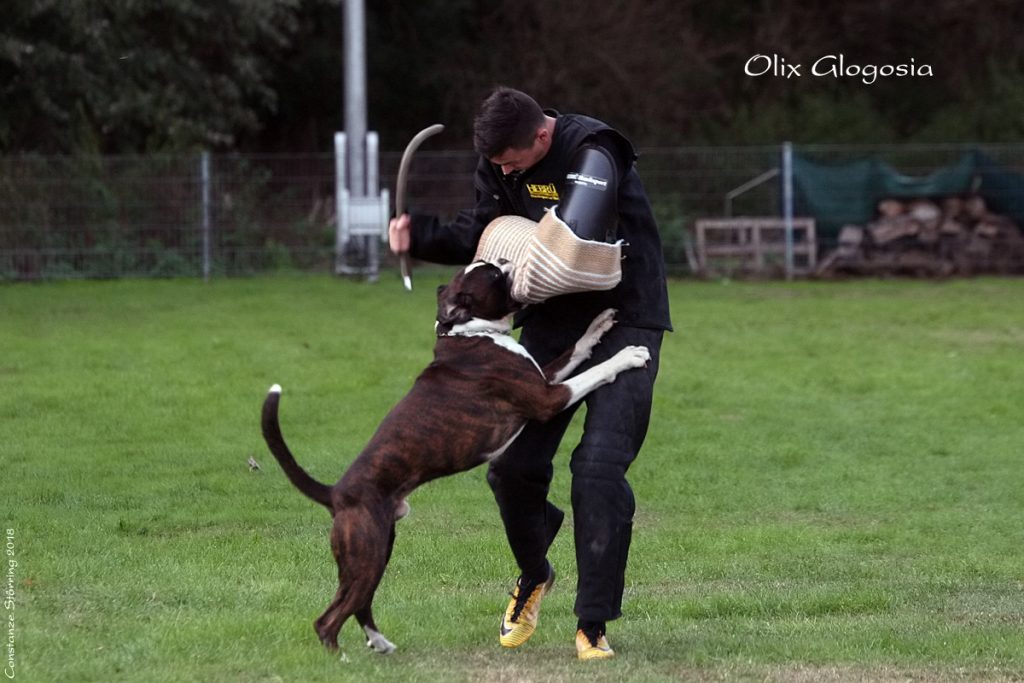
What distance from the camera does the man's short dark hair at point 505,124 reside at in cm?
482

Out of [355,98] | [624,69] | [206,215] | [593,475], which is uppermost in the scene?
[624,69]

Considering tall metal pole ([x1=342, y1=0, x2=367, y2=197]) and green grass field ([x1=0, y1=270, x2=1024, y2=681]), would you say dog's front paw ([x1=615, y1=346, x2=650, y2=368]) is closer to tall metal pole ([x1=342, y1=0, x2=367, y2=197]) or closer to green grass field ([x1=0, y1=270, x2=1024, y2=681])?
green grass field ([x1=0, y1=270, x2=1024, y2=681])

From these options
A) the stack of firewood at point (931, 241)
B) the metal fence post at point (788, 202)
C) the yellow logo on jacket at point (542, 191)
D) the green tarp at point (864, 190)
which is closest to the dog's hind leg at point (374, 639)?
the yellow logo on jacket at point (542, 191)

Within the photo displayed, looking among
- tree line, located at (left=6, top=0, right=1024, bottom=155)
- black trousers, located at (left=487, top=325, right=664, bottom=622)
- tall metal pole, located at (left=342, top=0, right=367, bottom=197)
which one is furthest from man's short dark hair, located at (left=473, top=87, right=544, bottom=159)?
tree line, located at (left=6, top=0, right=1024, bottom=155)

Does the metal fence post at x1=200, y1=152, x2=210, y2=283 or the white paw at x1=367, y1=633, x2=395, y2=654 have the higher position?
the metal fence post at x1=200, y1=152, x2=210, y2=283

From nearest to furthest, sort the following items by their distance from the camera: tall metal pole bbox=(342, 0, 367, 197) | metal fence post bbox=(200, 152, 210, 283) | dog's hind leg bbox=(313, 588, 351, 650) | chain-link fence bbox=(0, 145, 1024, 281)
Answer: dog's hind leg bbox=(313, 588, 351, 650) → chain-link fence bbox=(0, 145, 1024, 281) → metal fence post bbox=(200, 152, 210, 283) → tall metal pole bbox=(342, 0, 367, 197)

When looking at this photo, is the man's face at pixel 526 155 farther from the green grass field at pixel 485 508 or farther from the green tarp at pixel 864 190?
the green tarp at pixel 864 190

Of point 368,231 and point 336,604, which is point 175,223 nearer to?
point 368,231

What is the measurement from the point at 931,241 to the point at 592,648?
1534 centimetres

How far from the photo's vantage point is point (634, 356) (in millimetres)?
5023

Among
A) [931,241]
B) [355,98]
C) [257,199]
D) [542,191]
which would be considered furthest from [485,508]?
[931,241]

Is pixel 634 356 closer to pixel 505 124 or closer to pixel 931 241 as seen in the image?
pixel 505 124

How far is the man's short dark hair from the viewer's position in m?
4.82

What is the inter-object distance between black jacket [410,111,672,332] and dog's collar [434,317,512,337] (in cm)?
28
